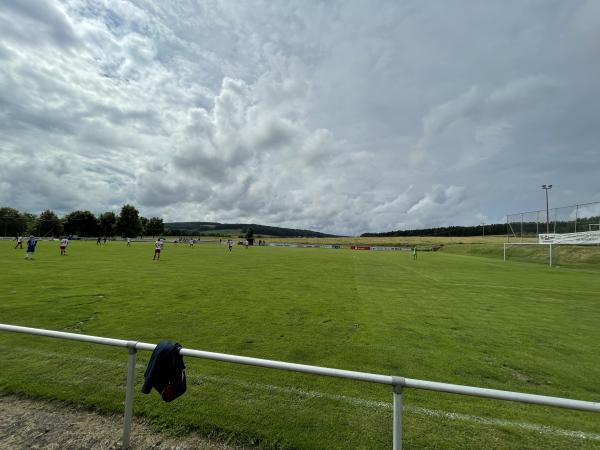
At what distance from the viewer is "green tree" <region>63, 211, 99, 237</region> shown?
360ft

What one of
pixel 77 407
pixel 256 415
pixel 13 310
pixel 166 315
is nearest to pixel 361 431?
pixel 256 415

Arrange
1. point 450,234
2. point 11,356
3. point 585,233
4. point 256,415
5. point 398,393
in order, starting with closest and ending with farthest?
point 398,393
point 256,415
point 11,356
point 585,233
point 450,234

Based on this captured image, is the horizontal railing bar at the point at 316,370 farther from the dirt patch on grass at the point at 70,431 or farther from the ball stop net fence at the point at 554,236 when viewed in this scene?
the ball stop net fence at the point at 554,236

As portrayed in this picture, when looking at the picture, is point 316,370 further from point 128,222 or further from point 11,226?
point 11,226

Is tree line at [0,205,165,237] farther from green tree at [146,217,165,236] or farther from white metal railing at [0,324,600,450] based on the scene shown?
white metal railing at [0,324,600,450]

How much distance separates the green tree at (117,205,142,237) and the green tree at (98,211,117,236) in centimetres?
297

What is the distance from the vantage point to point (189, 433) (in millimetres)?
3707

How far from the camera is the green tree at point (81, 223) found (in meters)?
110

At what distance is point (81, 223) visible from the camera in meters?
111

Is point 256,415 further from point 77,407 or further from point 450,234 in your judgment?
point 450,234

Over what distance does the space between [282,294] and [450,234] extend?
562 ft

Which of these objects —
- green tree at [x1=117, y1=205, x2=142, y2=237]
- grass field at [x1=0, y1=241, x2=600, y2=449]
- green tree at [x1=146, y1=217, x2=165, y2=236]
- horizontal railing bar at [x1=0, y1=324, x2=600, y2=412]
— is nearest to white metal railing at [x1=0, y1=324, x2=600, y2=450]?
horizontal railing bar at [x1=0, y1=324, x2=600, y2=412]

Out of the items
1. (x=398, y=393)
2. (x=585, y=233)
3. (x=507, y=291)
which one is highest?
(x=585, y=233)

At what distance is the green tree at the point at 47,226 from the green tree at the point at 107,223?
12.7 metres
